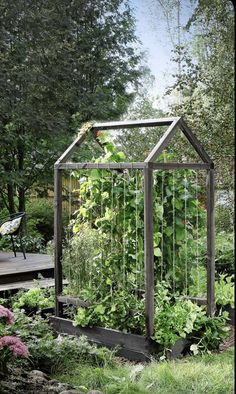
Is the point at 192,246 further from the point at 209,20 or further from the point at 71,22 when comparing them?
the point at 71,22

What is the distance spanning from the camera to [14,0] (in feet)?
27.7

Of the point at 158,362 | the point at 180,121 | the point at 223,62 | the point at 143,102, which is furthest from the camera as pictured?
the point at 143,102

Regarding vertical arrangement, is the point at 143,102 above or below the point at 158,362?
above

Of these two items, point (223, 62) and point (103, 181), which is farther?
point (223, 62)

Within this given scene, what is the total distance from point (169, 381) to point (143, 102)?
21.0ft

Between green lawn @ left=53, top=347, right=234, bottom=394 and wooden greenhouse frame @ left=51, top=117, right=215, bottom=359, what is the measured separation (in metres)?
0.24

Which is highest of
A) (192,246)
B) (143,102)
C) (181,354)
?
(143,102)

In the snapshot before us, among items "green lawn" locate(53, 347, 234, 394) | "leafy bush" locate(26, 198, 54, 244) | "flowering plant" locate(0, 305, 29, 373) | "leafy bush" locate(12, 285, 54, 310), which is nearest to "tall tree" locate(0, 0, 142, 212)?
"leafy bush" locate(26, 198, 54, 244)

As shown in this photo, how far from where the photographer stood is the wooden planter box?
12.2 feet

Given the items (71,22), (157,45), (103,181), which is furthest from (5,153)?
(103,181)

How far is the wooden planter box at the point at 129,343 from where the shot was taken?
3.71 meters

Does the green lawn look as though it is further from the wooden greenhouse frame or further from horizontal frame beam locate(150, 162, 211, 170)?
horizontal frame beam locate(150, 162, 211, 170)

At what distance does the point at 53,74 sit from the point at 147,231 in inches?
221

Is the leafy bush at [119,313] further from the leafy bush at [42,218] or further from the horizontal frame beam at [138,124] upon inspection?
the leafy bush at [42,218]
